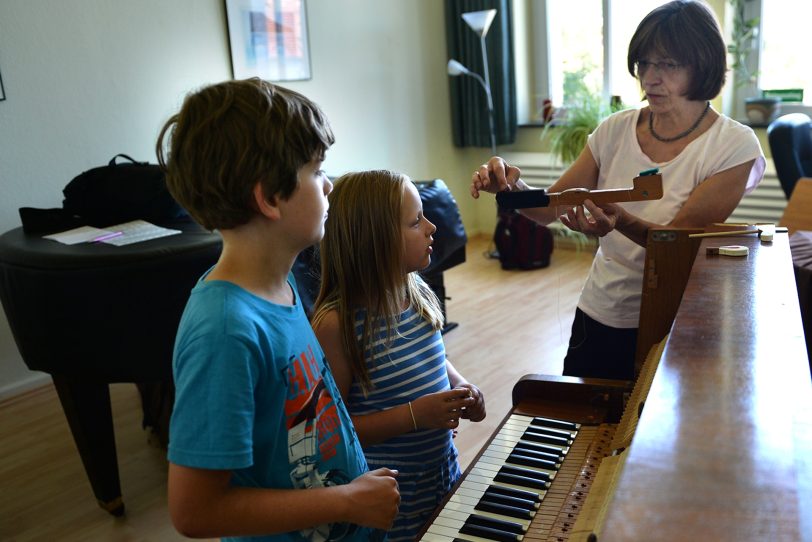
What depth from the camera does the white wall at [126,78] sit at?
3.41 m

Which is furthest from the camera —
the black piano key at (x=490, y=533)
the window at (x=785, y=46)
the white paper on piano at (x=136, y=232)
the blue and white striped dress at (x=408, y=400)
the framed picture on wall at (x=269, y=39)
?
the window at (x=785, y=46)

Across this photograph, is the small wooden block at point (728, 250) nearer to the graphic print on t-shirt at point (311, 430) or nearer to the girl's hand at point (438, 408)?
the girl's hand at point (438, 408)

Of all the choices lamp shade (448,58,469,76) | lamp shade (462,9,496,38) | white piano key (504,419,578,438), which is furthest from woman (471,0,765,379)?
lamp shade (448,58,469,76)

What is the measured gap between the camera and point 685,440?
628mm

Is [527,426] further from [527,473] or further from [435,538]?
[435,538]

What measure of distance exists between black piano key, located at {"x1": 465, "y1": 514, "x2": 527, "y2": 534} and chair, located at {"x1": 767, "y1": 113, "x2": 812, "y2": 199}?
2950 mm

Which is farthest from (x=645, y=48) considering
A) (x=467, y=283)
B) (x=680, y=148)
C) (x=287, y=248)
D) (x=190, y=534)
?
(x=467, y=283)

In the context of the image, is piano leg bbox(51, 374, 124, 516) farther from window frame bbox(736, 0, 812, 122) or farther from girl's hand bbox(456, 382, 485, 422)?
window frame bbox(736, 0, 812, 122)

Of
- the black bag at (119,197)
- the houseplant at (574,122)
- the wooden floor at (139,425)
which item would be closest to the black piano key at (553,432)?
the wooden floor at (139,425)

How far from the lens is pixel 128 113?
12.5 ft

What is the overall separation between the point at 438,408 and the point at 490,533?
10.8 inches

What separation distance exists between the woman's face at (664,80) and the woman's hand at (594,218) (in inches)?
11.9

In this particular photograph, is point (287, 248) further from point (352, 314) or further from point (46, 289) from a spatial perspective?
point (46, 289)

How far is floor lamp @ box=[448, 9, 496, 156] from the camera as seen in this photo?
5098 mm
